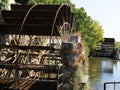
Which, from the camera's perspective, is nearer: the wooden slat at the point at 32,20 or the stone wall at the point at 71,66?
the stone wall at the point at 71,66

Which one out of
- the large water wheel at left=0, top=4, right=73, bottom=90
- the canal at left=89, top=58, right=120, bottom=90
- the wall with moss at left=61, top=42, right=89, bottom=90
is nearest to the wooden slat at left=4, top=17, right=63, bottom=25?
the large water wheel at left=0, top=4, right=73, bottom=90

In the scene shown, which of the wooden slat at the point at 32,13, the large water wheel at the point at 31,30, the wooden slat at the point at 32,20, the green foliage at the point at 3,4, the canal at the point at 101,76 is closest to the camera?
the large water wheel at the point at 31,30

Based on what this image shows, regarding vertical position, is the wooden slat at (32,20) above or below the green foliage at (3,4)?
below

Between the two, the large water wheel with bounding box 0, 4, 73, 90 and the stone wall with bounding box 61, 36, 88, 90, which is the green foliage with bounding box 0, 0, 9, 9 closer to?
the large water wheel with bounding box 0, 4, 73, 90

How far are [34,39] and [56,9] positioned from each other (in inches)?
153

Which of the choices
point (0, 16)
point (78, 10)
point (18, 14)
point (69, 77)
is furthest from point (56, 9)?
point (78, 10)

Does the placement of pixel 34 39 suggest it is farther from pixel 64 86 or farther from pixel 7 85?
pixel 64 86

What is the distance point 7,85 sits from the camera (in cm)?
1266

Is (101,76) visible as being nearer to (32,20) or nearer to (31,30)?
(32,20)

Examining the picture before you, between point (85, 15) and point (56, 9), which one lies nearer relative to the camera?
point (56, 9)

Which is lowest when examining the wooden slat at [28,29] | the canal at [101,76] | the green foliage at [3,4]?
the canal at [101,76]

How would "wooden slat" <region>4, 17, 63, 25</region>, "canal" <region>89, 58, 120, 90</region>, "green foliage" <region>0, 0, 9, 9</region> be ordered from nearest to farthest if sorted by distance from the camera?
"wooden slat" <region>4, 17, 63, 25</region>, "green foliage" <region>0, 0, 9, 9</region>, "canal" <region>89, 58, 120, 90</region>

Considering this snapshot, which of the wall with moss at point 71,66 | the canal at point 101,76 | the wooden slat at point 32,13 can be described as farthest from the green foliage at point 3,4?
the wall with moss at point 71,66

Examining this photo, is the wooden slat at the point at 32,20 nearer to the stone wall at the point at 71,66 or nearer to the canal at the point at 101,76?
the stone wall at the point at 71,66
